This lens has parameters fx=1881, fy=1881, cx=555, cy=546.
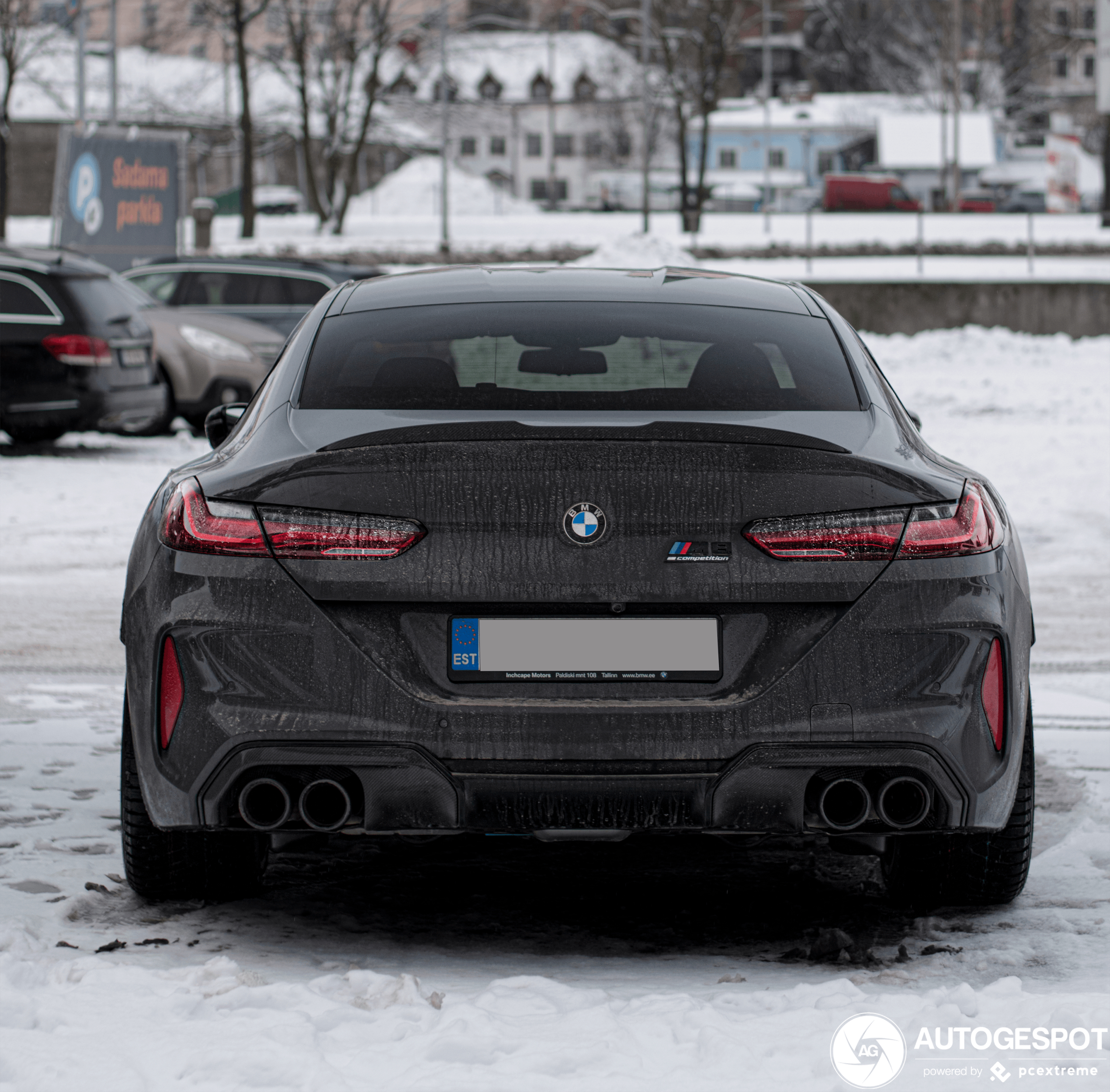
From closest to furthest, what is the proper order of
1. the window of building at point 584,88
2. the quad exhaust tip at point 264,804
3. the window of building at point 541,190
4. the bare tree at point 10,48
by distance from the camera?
the quad exhaust tip at point 264,804
the bare tree at point 10,48
the window of building at point 584,88
the window of building at point 541,190

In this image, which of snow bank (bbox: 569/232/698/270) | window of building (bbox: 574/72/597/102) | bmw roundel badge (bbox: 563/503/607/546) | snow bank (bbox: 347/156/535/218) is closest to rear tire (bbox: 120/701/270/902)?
bmw roundel badge (bbox: 563/503/607/546)

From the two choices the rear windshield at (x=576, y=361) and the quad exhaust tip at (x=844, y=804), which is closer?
the quad exhaust tip at (x=844, y=804)

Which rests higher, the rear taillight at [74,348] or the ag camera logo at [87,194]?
the ag camera logo at [87,194]

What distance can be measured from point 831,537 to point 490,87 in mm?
110132

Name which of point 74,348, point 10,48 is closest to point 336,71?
point 10,48

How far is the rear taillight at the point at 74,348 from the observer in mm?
14672

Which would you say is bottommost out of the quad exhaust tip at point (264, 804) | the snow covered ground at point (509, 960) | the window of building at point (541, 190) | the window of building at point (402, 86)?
the snow covered ground at point (509, 960)

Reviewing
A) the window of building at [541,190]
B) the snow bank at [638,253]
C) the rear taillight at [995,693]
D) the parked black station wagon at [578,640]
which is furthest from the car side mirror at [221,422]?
the window of building at [541,190]

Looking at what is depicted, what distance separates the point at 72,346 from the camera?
14695 mm

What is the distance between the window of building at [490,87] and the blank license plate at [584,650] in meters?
108

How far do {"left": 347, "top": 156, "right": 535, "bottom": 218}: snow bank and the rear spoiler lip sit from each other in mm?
63175

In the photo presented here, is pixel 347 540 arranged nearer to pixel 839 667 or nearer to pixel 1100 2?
pixel 839 667

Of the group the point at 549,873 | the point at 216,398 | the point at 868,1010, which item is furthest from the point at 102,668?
the point at 216,398

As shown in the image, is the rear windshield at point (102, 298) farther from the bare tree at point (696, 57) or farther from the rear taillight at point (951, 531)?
the bare tree at point (696, 57)
